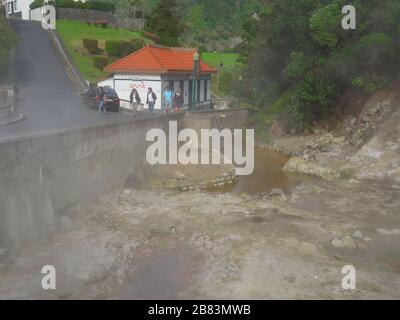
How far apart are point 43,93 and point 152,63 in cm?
793

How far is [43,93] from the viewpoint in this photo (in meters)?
35.4

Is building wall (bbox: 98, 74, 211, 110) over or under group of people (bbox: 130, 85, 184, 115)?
over

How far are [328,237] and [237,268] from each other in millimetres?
4130

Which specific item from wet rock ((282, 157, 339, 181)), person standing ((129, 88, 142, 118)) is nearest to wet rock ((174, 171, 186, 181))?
wet rock ((282, 157, 339, 181))

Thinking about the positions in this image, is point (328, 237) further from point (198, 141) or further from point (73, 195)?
point (198, 141)

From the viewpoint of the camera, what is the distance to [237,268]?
14078 millimetres

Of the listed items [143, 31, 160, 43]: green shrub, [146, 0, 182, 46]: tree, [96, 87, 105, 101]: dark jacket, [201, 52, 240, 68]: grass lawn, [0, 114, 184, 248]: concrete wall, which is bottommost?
[0, 114, 184, 248]: concrete wall

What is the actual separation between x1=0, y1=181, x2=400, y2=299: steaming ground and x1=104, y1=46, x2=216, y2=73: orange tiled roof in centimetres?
1496

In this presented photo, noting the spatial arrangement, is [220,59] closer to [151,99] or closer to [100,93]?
[151,99]

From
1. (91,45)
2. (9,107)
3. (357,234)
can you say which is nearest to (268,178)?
(357,234)

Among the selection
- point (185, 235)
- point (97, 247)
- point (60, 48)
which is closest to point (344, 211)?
point (185, 235)

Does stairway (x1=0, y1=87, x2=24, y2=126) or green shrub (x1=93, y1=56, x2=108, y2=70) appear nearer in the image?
stairway (x1=0, y1=87, x2=24, y2=126)

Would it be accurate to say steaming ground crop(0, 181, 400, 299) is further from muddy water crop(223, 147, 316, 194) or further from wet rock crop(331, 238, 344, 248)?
muddy water crop(223, 147, 316, 194)

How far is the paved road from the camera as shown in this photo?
72.6 ft
